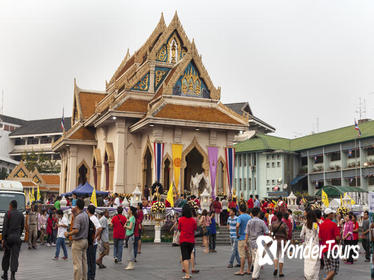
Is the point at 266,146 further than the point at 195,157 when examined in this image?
Yes

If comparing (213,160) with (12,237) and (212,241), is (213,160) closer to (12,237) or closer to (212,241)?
(212,241)

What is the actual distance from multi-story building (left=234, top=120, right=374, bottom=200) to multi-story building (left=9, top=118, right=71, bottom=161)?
41592 millimetres

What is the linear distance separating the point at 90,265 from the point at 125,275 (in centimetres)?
153

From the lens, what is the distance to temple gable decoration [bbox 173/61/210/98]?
33.6 meters

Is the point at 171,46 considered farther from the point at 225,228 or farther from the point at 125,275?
the point at 125,275

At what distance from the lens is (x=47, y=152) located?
308ft

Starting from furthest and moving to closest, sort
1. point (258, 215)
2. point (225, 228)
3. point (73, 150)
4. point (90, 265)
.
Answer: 1. point (73, 150)
2. point (225, 228)
3. point (258, 215)
4. point (90, 265)

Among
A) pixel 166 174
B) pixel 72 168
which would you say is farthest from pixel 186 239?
pixel 72 168

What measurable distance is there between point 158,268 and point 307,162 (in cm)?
5025

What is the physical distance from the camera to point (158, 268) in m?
13.9

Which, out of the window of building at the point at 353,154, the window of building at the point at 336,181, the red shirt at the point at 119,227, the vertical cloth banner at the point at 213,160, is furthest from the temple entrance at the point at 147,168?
the window of building at the point at 336,181

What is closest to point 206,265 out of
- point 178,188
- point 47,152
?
point 178,188

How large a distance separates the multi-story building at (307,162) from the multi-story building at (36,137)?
4159 centimetres

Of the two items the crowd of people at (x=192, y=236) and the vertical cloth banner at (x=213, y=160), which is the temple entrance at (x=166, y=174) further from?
the crowd of people at (x=192, y=236)
